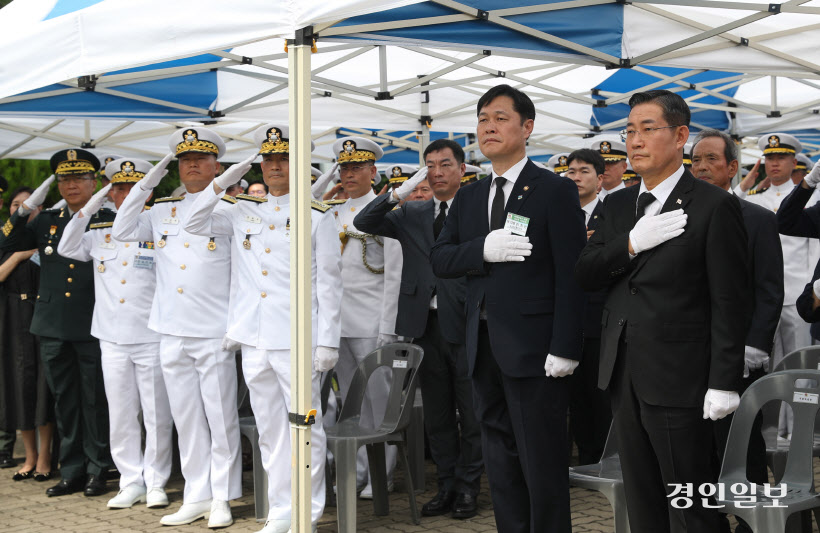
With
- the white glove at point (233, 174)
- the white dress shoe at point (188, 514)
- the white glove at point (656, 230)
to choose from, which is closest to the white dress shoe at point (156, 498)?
the white dress shoe at point (188, 514)

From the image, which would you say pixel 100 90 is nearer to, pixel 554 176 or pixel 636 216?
pixel 554 176

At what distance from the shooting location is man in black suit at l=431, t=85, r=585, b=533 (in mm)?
3492

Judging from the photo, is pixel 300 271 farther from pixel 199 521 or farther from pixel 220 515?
pixel 199 521

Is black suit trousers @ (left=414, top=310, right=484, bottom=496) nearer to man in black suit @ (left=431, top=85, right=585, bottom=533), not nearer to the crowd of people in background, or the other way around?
the crowd of people in background

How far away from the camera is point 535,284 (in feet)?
11.6

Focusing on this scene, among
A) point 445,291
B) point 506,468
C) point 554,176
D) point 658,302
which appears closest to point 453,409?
point 445,291

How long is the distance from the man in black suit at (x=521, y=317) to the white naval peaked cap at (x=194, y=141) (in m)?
2.15

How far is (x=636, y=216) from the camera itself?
10.6ft

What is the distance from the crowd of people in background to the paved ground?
111 mm

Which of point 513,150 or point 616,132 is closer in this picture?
point 513,150


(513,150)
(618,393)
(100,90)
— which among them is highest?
(100,90)

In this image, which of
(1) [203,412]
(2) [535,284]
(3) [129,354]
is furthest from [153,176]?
(2) [535,284]

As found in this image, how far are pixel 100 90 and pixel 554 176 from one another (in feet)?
13.9

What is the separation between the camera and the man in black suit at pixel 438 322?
5168 millimetres
